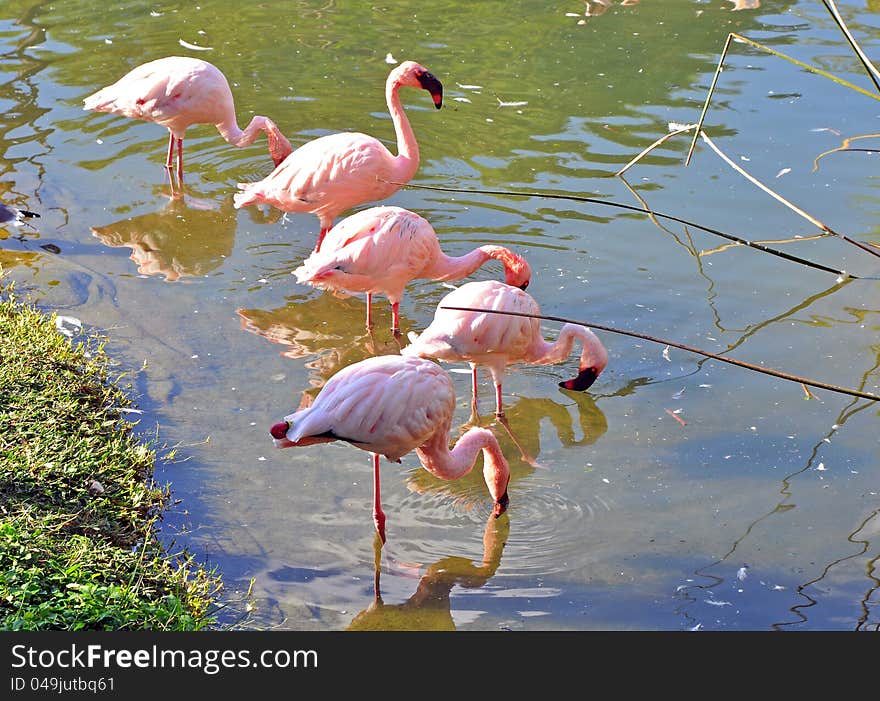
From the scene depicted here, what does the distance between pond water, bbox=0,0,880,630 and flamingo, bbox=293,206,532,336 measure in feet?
1.23

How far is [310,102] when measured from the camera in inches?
339

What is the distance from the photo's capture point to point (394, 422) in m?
4.05

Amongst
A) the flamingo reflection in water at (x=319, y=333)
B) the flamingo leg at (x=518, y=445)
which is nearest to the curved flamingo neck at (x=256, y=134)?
the flamingo reflection in water at (x=319, y=333)

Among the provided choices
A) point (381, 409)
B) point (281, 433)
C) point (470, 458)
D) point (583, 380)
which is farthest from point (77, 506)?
Answer: point (583, 380)

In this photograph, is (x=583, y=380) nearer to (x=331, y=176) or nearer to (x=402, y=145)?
(x=331, y=176)

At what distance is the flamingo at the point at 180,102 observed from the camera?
709cm

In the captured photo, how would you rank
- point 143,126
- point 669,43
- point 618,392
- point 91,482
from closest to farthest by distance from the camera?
point 91,482 → point 618,392 → point 143,126 → point 669,43

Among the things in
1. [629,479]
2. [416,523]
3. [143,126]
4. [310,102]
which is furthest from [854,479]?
[143,126]

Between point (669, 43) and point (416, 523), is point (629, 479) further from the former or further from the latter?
point (669, 43)

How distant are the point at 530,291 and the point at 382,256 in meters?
1.01

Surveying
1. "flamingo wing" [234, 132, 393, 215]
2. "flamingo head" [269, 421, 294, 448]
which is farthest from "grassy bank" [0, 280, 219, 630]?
"flamingo wing" [234, 132, 393, 215]

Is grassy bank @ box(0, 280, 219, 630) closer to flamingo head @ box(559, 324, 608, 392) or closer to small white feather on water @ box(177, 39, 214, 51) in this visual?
flamingo head @ box(559, 324, 608, 392)
